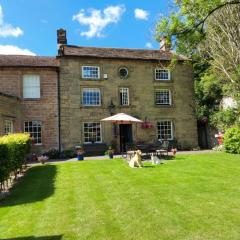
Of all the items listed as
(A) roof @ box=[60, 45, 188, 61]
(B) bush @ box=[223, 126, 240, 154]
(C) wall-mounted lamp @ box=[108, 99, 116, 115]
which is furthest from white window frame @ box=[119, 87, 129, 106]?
(B) bush @ box=[223, 126, 240, 154]

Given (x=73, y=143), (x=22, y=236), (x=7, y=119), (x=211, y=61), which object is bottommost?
(x=22, y=236)

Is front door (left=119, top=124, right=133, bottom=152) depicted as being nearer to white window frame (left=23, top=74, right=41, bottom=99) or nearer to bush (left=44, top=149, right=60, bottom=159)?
bush (left=44, top=149, right=60, bottom=159)

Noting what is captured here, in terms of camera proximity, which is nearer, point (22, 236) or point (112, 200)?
point (22, 236)

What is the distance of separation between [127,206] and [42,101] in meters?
19.2

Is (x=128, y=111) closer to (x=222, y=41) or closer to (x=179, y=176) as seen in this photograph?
(x=222, y=41)

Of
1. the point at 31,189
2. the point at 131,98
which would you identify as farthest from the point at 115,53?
the point at 31,189

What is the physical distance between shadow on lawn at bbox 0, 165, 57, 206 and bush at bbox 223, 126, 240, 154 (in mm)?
12518

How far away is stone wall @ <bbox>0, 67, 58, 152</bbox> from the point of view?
26.6m

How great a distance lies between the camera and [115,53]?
1186 inches

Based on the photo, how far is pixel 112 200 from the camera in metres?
10.2

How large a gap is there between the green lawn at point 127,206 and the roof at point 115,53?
49.9ft

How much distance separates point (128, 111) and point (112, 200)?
1903 centimetres

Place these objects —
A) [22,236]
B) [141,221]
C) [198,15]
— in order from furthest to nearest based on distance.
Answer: [198,15], [141,221], [22,236]

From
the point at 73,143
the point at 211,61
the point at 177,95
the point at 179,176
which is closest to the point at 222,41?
the point at 211,61
